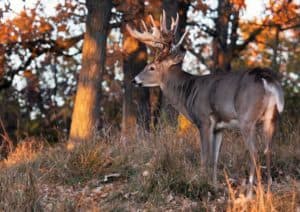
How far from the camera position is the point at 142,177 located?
8789 mm

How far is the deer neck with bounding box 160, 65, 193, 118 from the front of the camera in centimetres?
1100

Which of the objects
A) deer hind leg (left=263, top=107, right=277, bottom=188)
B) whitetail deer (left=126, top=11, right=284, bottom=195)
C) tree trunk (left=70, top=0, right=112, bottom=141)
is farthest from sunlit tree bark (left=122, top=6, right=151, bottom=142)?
deer hind leg (left=263, top=107, right=277, bottom=188)

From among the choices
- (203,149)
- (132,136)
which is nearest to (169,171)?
(203,149)

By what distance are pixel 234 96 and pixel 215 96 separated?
1.62 ft

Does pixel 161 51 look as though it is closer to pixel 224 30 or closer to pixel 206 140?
pixel 206 140

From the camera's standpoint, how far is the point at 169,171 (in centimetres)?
866

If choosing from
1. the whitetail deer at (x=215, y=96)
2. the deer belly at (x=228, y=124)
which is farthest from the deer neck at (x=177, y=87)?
the deer belly at (x=228, y=124)

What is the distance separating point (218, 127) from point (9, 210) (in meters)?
3.47

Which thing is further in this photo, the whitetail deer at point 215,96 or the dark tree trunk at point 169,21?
the dark tree trunk at point 169,21

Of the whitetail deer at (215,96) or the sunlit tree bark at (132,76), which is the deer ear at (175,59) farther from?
the sunlit tree bark at (132,76)

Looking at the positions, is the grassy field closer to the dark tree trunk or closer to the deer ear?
the deer ear

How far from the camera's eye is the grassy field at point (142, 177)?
791 centimetres

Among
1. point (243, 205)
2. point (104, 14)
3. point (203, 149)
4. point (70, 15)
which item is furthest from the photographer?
point (70, 15)

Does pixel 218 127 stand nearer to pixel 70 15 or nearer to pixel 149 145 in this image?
pixel 149 145
